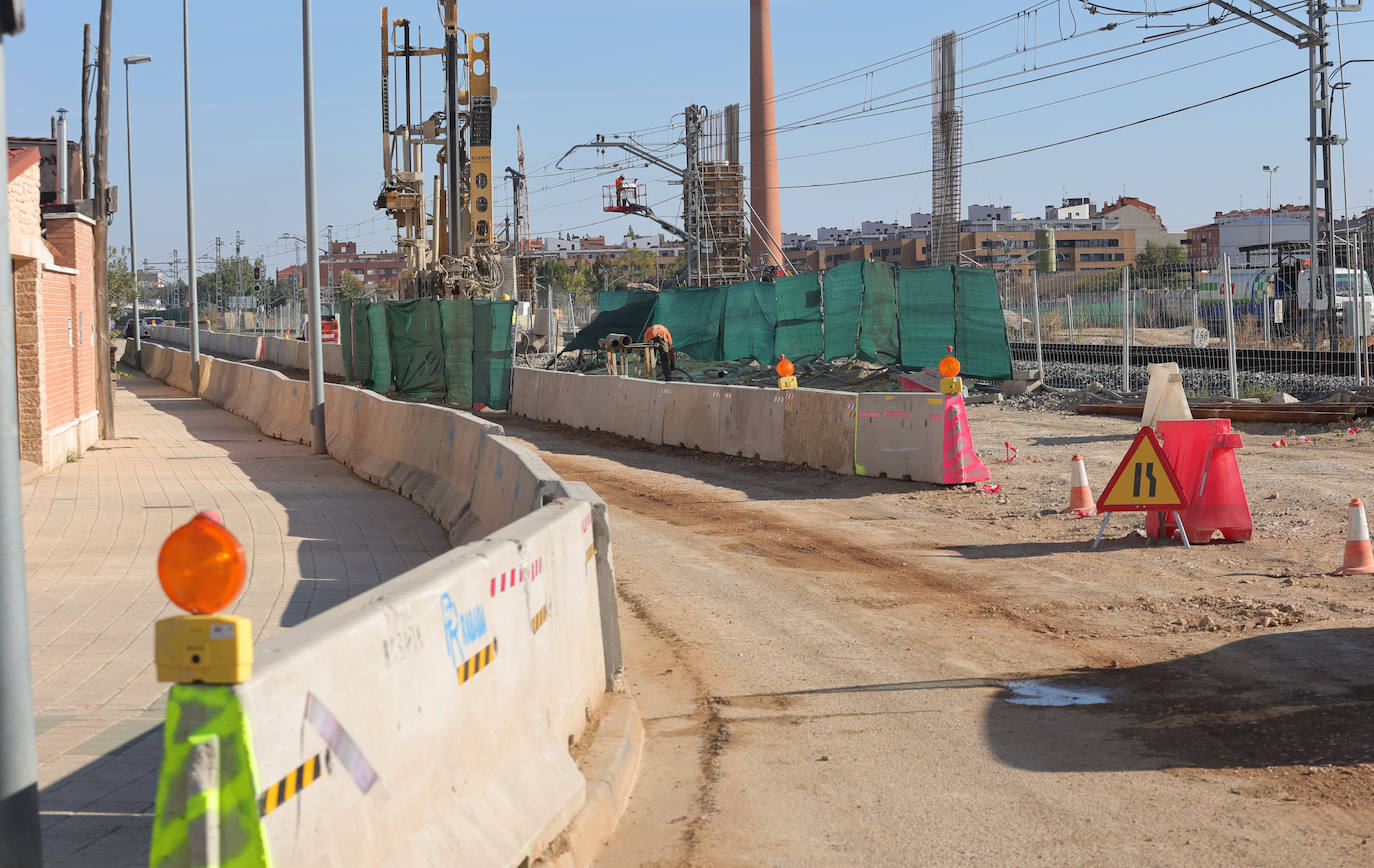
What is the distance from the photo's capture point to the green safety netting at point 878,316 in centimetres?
2752

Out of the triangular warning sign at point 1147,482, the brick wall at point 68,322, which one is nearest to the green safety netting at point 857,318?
the brick wall at point 68,322

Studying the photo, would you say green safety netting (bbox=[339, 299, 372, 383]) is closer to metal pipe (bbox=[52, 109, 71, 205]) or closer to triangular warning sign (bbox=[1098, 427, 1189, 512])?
metal pipe (bbox=[52, 109, 71, 205])

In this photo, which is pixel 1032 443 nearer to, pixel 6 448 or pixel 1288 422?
pixel 1288 422

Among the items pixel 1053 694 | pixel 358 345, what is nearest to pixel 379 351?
pixel 358 345

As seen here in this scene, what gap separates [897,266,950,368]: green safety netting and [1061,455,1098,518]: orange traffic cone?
12.4 meters

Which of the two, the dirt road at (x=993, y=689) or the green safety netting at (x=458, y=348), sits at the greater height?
the green safety netting at (x=458, y=348)

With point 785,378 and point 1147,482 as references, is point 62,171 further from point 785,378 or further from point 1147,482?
point 1147,482

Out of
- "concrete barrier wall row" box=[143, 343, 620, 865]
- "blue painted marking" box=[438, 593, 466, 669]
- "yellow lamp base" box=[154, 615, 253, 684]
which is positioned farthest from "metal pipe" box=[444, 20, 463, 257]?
"yellow lamp base" box=[154, 615, 253, 684]

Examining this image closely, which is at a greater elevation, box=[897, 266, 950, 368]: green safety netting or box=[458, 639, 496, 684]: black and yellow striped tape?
box=[897, 266, 950, 368]: green safety netting

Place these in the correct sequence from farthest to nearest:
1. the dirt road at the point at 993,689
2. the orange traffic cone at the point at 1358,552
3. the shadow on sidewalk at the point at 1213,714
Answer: the orange traffic cone at the point at 1358,552
the shadow on sidewalk at the point at 1213,714
the dirt road at the point at 993,689

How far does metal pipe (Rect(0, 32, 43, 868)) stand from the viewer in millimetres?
3514

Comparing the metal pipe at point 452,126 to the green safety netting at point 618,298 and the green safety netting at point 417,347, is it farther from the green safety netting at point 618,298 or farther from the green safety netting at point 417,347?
the green safety netting at point 417,347

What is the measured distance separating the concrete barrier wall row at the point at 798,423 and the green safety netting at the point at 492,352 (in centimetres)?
478

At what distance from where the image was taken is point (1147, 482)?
37.8 ft
